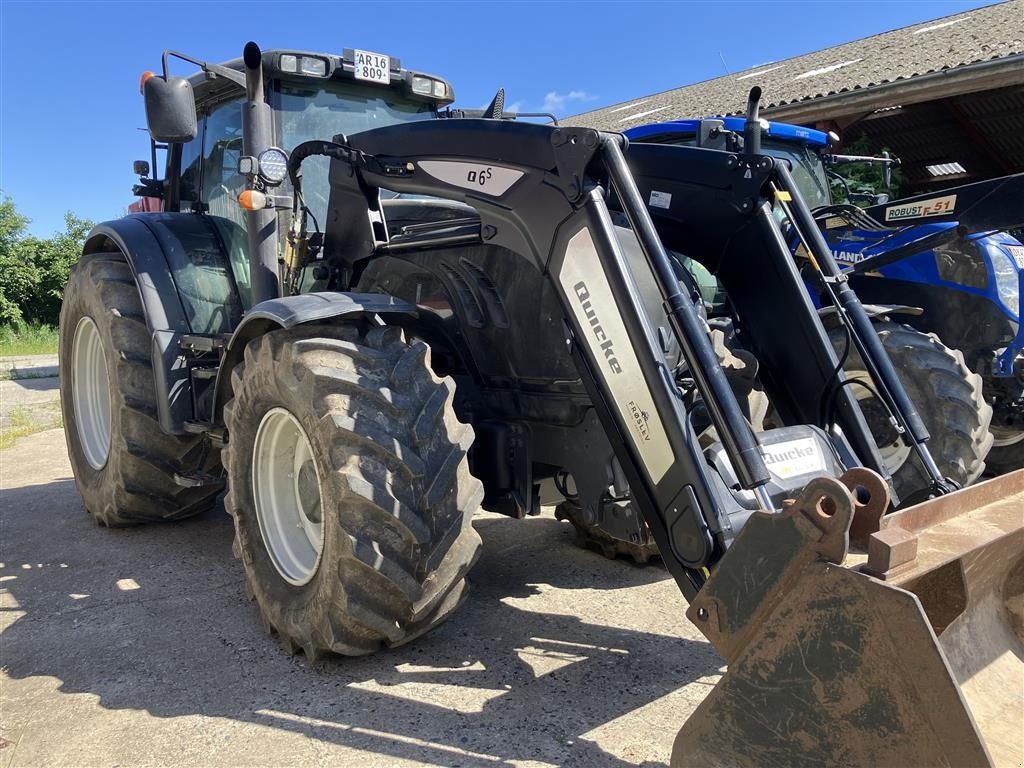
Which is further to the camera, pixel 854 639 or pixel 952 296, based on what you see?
pixel 952 296

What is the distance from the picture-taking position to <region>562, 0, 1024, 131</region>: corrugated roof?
10.6m

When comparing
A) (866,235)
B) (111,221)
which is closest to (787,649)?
(111,221)

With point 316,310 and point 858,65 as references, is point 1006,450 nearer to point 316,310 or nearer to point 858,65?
point 316,310

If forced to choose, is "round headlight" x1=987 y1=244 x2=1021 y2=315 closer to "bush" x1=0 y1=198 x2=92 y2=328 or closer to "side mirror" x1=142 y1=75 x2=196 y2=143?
"side mirror" x1=142 y1=75 x2=196 y2=143

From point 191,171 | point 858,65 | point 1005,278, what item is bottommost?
point 1005,278

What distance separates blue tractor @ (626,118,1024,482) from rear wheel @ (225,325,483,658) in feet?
8.08

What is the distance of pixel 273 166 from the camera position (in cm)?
352

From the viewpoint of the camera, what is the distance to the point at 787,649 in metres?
1.80

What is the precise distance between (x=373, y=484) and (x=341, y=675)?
78cm

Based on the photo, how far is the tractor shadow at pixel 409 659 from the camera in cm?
252

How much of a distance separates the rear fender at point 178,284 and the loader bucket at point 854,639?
9.81 ft

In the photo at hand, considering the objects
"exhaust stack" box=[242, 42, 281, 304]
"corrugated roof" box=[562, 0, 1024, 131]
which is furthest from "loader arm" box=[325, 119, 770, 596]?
"corrugated roof" box=[562, 0, 1024, 131]

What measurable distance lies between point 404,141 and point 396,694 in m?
2.06

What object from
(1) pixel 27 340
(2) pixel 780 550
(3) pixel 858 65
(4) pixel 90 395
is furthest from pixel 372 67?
(1) pixel 27 340
